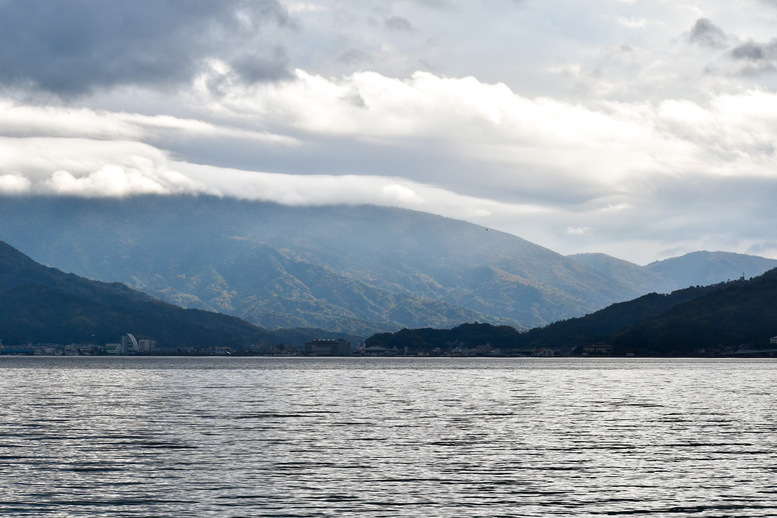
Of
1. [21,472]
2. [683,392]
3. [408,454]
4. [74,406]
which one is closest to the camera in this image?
[21,472]

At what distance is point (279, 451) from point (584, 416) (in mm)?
57724

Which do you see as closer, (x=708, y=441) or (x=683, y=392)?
(x=708, y=441)

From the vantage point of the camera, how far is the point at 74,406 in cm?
15238

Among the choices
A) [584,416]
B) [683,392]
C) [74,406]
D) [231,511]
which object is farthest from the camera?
[683,392]

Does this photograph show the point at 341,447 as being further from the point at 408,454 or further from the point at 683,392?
the point at 683,392

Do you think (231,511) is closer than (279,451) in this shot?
Yes

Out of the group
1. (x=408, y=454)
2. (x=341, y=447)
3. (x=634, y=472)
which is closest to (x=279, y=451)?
(x=341, y=447)

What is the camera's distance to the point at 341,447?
94125 mm

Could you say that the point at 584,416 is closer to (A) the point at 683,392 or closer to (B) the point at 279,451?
(B) the point at 279,451

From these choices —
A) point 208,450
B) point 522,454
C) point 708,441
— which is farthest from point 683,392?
point 208,450

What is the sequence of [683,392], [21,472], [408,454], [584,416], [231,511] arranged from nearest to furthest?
[231,511] < [21,472] < [408,454] < [584,416] < [683,392]

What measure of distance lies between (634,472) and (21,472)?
165 feet

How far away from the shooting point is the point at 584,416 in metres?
134

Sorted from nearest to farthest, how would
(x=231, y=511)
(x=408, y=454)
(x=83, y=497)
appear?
(x=231, y=511)
(x=83, y=497)
(x=408, y=454)
